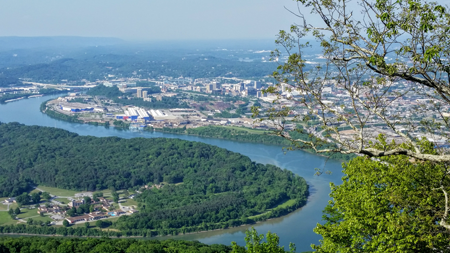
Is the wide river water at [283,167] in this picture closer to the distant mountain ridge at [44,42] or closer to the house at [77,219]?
the house at [77,219]

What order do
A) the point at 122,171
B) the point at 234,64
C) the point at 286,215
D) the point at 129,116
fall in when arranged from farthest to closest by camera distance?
the point at 234,64
the point at 129,116
the point at 122,171
the point at 286,215

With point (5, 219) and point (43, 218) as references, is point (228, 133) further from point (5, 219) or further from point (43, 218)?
point (5, 219)

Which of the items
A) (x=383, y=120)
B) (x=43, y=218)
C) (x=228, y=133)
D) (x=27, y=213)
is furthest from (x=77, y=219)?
(x=228, y=133)

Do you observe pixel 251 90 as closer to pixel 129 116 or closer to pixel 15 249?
pixel 129 116

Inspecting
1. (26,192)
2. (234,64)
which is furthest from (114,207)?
(234,64)

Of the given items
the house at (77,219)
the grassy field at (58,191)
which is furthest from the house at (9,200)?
the house at (77,219)

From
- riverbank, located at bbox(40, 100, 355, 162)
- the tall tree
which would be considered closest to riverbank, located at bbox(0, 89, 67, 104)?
riverbank, located at bbox(40, 100, 355, 162)
